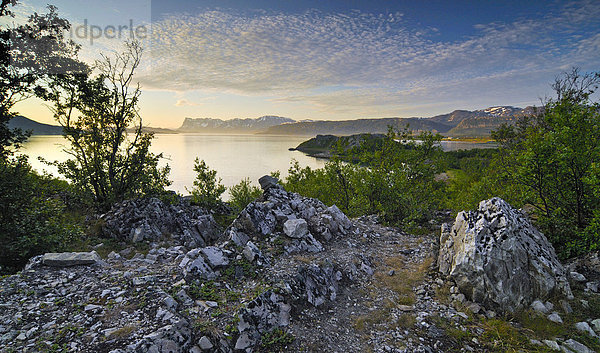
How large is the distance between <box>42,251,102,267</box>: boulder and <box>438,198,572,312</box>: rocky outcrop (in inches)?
527

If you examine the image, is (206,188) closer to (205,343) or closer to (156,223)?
(156,223)

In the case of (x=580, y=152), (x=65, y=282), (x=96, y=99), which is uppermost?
(x=96, y=99)

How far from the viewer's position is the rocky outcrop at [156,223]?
14516 millimetres

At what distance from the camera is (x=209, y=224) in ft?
61.8

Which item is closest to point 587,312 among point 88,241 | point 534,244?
point 534,244

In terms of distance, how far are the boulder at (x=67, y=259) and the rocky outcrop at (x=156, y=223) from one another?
5.19 meters

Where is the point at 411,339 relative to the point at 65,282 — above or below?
below

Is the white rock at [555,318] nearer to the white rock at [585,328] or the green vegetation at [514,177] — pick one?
the white rock at [585,328]

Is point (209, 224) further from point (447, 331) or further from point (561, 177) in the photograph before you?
point (561, 177)

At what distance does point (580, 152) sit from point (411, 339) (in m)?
9.53

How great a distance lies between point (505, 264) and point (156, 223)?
17.9m

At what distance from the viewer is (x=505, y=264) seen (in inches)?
324

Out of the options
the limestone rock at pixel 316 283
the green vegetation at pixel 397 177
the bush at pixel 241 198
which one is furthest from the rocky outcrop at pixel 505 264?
the bush at pixel 241 198

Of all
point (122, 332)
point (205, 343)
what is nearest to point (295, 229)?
point (205, 343)
